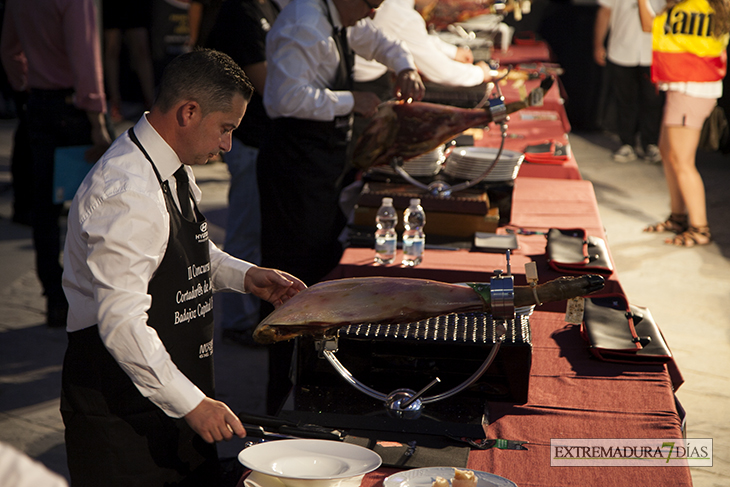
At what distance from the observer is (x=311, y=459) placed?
1444 mm

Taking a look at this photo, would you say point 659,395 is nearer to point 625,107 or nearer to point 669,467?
point 669,467

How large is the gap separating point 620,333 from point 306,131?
4.84 feet

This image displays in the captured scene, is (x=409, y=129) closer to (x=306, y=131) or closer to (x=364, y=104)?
(x=364, y=104)

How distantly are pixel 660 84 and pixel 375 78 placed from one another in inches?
82.8

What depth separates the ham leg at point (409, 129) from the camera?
9.51 ft

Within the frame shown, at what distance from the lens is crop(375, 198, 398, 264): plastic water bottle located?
2.61 m

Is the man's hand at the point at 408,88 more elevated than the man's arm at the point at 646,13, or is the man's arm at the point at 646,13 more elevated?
the man's arm at the point at 646,13

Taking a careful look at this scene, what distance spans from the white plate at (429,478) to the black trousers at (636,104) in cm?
701

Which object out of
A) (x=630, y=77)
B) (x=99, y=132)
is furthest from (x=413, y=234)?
(x=630, y=77)

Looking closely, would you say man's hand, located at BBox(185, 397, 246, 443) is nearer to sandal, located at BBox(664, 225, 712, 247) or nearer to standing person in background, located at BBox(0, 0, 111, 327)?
standing person in background, located at BBox(0, 0, 111, 327)

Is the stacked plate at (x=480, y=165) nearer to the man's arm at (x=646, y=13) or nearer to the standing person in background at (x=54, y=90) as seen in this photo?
the standing person in background at (x=54, y=90)

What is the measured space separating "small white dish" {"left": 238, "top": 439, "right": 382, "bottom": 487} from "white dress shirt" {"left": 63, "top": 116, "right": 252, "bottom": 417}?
0.54ft

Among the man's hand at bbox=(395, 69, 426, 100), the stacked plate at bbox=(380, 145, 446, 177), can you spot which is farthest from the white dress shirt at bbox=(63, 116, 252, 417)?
the stacked plate at bbox=(380, 145, 446, 177)

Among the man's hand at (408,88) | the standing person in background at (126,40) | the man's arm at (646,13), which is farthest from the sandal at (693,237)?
the standing person in background at (126,40)
